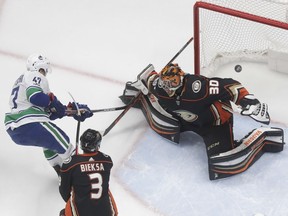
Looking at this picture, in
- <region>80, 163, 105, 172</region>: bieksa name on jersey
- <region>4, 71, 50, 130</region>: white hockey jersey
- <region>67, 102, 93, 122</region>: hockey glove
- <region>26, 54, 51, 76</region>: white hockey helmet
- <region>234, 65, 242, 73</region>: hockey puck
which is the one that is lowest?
<region>234, 65, 242, 73</region>: hockey puck

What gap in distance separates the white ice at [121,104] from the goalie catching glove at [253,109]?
0.86 ft

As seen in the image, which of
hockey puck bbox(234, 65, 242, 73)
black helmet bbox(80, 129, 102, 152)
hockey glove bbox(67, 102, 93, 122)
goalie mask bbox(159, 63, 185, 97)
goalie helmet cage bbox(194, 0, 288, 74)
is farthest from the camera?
hockey puck bbox(234, 65, 242, 73)

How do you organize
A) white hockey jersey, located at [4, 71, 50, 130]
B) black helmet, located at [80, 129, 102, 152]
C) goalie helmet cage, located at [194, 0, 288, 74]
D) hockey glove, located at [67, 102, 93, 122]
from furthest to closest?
goalie helmet cage, located at [194, 0, 288, 74], hockey glove, located at [67, 102, 93, 122], white hockey jersey, located at [4, 71, 50, 130], black helmet, located at [80, 129, 102, 152]

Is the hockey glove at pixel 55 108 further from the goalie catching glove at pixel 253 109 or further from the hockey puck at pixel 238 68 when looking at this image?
the hockey puck at pixel 238 68

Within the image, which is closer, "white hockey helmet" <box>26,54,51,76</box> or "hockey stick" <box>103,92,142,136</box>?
"white hockey helmet" <box>26,54,51,76</box>

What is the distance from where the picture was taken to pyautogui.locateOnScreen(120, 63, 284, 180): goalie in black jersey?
3.10 meters

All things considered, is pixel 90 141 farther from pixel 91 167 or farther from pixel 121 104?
pixel 121 104

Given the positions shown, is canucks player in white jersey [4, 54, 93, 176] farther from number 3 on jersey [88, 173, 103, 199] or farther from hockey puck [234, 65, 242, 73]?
hockey puck [234, 65, 242, 73]

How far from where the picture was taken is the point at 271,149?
324 cm

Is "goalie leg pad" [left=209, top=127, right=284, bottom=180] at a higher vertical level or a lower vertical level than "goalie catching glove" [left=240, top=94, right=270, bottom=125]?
lower

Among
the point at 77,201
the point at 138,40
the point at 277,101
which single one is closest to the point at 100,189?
the point at 77,201

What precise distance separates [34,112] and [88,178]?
639mm

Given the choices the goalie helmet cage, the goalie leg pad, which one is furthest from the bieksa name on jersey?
the goalie helmet cage

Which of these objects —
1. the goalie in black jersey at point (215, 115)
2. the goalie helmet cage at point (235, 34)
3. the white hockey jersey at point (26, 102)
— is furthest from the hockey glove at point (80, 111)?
the goalie helmet cage at point (235, 34)
